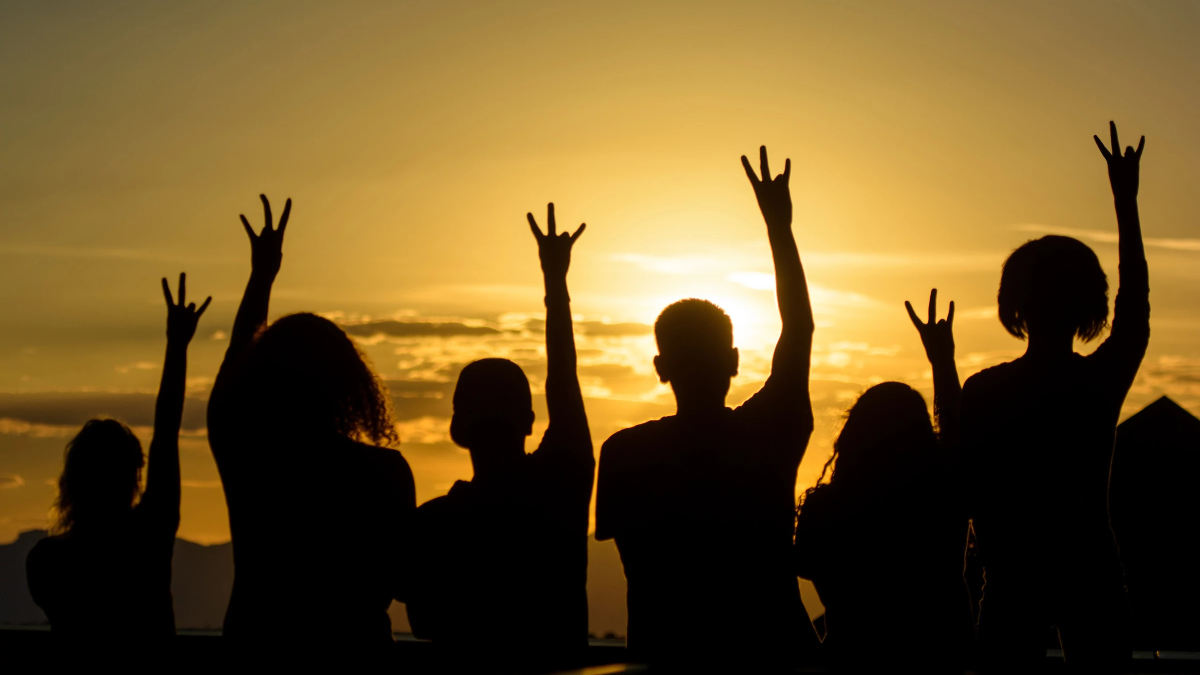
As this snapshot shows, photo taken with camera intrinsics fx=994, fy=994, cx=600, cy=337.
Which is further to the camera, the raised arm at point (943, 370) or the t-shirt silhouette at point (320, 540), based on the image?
the raised arm at point (943, 370)

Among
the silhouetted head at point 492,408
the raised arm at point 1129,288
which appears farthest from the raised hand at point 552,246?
the raised arm at point 1129,288

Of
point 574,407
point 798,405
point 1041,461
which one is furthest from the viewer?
point 1041,461

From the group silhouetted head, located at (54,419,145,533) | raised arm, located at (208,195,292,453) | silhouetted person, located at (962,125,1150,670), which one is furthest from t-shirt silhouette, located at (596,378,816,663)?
silhouetted head, located at (54,419,145,533)

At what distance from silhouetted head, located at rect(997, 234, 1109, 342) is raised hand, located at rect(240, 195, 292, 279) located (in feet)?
8.65

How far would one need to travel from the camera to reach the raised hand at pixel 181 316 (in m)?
3.66

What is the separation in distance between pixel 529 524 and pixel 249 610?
68 cm

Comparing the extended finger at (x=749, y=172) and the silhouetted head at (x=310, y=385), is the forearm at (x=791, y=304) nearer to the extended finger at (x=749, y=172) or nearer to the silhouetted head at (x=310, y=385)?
the extended finger at (x=749, y=172)

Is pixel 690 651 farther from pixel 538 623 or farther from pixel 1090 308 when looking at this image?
pixel 1090 308

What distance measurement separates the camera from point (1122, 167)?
11.2 ft

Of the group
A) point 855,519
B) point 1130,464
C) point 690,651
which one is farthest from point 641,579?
point 1130,464

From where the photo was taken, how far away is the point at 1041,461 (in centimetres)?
304

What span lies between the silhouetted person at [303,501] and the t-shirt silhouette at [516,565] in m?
0.15

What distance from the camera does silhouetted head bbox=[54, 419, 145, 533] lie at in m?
3.21

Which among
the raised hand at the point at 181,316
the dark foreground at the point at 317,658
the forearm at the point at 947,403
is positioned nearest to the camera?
the dark foreground at the point at 317,658
